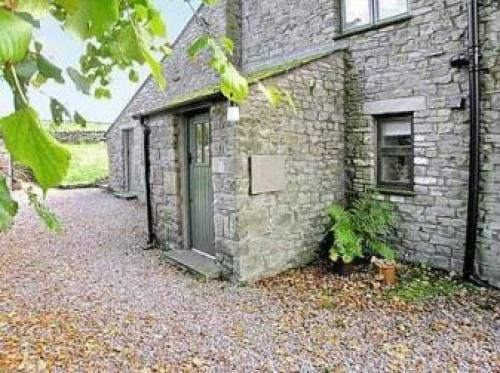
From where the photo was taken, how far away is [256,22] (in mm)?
8719

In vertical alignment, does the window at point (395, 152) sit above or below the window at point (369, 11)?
below

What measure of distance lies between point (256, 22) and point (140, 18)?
8234mm

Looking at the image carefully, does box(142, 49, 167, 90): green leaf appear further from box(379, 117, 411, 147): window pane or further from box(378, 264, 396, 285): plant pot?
box(379, 117, 411, 147): window pane

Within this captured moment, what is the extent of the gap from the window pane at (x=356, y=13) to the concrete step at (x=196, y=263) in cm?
446

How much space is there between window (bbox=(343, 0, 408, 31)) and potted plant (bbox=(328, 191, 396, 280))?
271 centimetres

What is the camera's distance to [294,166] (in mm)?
5973

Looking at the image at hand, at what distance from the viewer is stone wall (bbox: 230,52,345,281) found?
5379mm

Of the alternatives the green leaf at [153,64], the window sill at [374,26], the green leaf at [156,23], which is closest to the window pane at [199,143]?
the window sill at [374,26]

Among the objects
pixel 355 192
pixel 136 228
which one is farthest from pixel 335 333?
pixel 136 228

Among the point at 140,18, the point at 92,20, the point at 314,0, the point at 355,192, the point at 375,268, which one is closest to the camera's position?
the point at 92,20

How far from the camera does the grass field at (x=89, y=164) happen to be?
58.6 feet

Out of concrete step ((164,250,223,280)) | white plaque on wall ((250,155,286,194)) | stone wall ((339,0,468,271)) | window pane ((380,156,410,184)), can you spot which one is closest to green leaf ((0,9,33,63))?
white plaque on wall ((250,155,286,194))

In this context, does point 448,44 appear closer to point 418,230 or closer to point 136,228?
point 418,230

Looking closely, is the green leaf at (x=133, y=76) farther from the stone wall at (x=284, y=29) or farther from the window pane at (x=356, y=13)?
the stone wall at (x=284, y=29)
